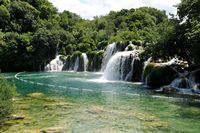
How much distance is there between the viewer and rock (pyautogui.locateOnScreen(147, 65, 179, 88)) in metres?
31.1

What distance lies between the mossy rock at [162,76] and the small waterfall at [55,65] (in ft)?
121

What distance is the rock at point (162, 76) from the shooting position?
31.1 m

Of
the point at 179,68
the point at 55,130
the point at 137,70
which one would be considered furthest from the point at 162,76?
the point at 55,130

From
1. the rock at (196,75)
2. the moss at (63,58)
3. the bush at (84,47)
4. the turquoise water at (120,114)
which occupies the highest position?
the bush at (84,47)

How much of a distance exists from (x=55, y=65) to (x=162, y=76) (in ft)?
128

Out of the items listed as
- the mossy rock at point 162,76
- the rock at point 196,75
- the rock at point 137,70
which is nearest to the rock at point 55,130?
the rock at point 196,75

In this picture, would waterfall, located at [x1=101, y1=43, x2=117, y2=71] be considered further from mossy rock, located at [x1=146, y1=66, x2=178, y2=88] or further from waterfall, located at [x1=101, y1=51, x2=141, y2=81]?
mossy rock, located at [x1=146, y1=66, x2=178, y2=88]

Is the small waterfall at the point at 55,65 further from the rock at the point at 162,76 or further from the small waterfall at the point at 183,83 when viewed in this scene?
the small waterfall at the point at 183,83

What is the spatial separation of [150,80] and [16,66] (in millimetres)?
40620

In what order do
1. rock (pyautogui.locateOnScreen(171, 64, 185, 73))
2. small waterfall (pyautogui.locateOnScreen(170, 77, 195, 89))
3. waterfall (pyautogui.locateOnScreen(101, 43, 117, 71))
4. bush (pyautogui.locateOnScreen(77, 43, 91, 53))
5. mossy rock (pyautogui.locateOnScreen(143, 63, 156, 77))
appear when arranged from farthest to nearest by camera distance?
bush (pyautogui.locateOnScreen(77, 43, 91, 53))
waterfall (pyautogui.locateOnScreen(101, 43, 117, 71))
mossy rock (pyautogui.locateOnScreen(143, 63, 156, 77))
rock (pyautogui.locateOnScreen(171, 64, 185, 73))
small waterfall (pyautogui.locateOnScreen(170, 77, 195, 89))

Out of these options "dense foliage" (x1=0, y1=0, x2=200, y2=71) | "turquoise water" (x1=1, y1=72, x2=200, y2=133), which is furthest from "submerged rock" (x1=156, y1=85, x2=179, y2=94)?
"dense foliage" (x1=0, y1=0, x2=200, y2=71)

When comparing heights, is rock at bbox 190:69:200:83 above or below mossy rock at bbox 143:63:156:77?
below

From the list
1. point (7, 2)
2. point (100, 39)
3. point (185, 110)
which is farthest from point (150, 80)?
point (7, 2)

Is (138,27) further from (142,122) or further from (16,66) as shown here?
(142,122)
